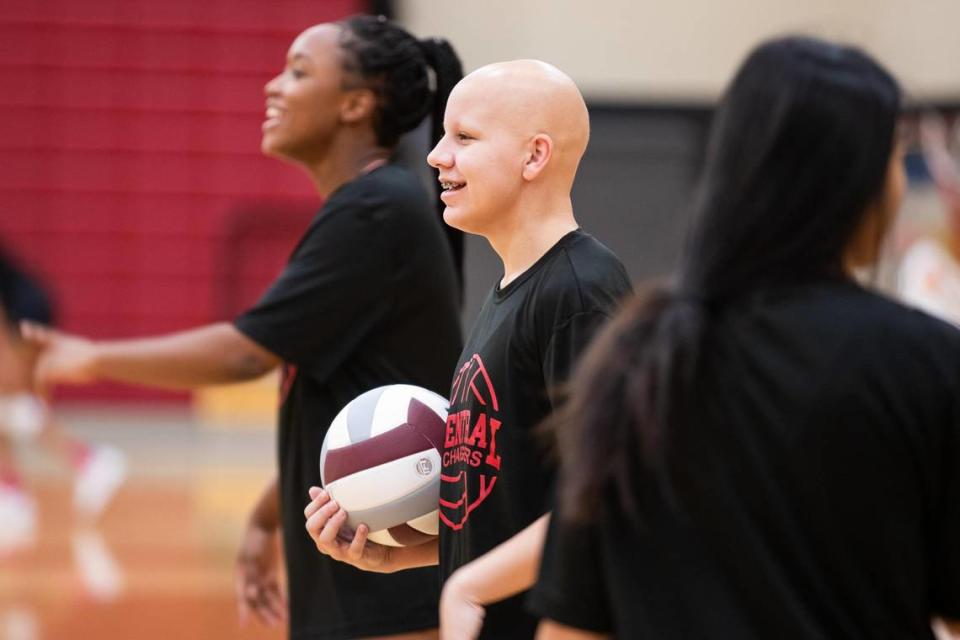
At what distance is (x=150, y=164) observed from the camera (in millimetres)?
12359

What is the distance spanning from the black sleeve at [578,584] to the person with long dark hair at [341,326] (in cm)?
147

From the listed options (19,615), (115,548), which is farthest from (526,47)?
(19,615)

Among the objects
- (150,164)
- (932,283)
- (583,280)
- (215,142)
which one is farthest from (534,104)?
(150,164)

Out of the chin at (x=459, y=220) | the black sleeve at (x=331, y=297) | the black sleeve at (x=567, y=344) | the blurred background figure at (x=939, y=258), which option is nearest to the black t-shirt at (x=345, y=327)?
the black sleeve at (x=331, y=297)

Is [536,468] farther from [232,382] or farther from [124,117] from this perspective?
[124,117]

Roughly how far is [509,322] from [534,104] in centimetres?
38

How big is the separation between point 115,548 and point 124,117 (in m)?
5.77

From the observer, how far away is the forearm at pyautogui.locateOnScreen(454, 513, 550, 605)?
5.87 ft

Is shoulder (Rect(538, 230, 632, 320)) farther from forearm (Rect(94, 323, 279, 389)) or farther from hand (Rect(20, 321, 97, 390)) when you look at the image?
hand (Rect(20, 321, 97, 390))

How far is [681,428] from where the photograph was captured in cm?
144

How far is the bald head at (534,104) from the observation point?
221 cm

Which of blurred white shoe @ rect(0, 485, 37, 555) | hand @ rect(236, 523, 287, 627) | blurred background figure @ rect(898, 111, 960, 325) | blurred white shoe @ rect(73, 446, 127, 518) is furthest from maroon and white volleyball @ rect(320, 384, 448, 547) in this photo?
blurred white shoe @ rect(73, 446, 127, 518)

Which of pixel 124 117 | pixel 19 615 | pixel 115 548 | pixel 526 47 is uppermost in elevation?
pixel 526 47

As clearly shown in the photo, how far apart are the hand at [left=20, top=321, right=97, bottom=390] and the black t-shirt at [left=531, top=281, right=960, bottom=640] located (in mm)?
2075
